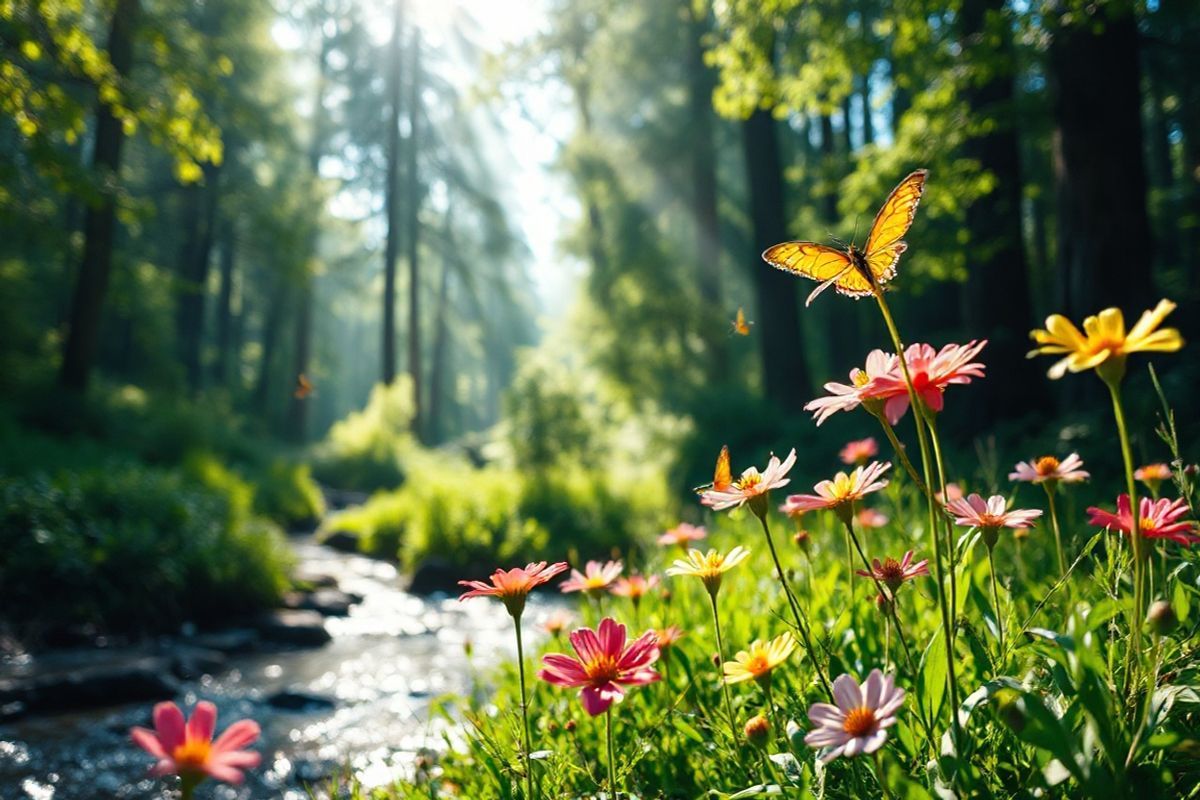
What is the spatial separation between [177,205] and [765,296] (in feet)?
54.6

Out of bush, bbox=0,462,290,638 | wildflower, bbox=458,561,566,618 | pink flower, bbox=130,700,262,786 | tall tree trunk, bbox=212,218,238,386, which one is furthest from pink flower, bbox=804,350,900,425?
tall tree trunk, bbox=212,218,238,386

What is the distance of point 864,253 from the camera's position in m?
1.06

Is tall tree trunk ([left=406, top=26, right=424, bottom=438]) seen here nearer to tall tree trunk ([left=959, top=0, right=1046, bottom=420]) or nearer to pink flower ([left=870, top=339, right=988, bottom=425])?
tall tree trunk ([left=959, top=0, right=1046, bottom=420])

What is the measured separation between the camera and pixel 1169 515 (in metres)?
1.08

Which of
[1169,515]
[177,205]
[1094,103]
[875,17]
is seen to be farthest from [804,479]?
[177,205]

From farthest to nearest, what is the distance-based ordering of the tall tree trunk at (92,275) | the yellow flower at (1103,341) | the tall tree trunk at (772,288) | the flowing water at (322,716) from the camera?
the tall tree trunk at (772,288), the tall tree trunk at (92,275), the flowing water at (322,716), the yellow flower at (1103,341)

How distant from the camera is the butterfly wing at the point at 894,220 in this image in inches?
41.3

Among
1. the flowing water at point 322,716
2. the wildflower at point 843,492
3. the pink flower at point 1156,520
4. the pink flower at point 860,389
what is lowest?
the flowing water at point 322,716

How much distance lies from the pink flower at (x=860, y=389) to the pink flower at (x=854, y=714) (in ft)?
1.13

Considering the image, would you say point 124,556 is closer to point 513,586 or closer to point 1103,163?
point 513,586

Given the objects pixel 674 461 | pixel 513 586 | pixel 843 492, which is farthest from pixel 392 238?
pixel 843 492

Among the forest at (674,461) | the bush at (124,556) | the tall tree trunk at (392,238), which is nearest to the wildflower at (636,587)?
the forest at (674,461)

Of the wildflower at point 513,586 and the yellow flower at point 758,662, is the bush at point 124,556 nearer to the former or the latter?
the wildflower at point 513,586

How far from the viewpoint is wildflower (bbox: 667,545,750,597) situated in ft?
3.59
